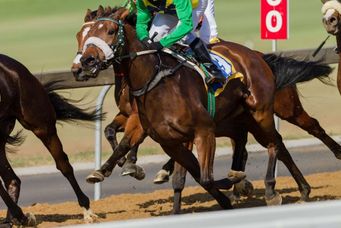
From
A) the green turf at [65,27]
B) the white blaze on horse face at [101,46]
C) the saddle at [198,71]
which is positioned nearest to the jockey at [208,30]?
the saddle at [198,71]

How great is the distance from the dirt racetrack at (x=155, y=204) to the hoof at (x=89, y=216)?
0.20 ft

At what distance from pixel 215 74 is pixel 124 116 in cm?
209

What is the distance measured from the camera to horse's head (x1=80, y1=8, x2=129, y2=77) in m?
9.73

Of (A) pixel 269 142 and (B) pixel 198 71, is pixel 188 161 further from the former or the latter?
(A) pixel 269 142

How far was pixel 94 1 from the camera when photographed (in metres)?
42.3

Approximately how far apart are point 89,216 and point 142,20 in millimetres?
2116

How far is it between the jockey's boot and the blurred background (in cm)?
687

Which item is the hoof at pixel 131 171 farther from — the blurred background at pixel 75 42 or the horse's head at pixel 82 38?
the blurred background at pixel 75 42

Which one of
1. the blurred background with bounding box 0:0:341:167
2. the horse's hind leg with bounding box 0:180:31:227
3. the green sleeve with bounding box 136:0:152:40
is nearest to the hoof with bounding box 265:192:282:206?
the green sleeve with bounding box 136:0:152:40

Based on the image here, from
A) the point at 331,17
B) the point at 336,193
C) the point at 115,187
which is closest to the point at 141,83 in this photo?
the point at 331,17

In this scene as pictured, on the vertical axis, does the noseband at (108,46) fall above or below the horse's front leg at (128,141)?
above

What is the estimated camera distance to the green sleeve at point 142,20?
1033 cm

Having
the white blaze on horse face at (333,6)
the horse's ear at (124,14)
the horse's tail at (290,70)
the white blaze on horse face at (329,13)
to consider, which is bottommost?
the horse's tail at (290,70)

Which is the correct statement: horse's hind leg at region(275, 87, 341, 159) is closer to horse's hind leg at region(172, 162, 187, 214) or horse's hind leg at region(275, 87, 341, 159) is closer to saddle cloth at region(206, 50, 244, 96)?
saddle cloth at region(206, 50, 244, 96)
